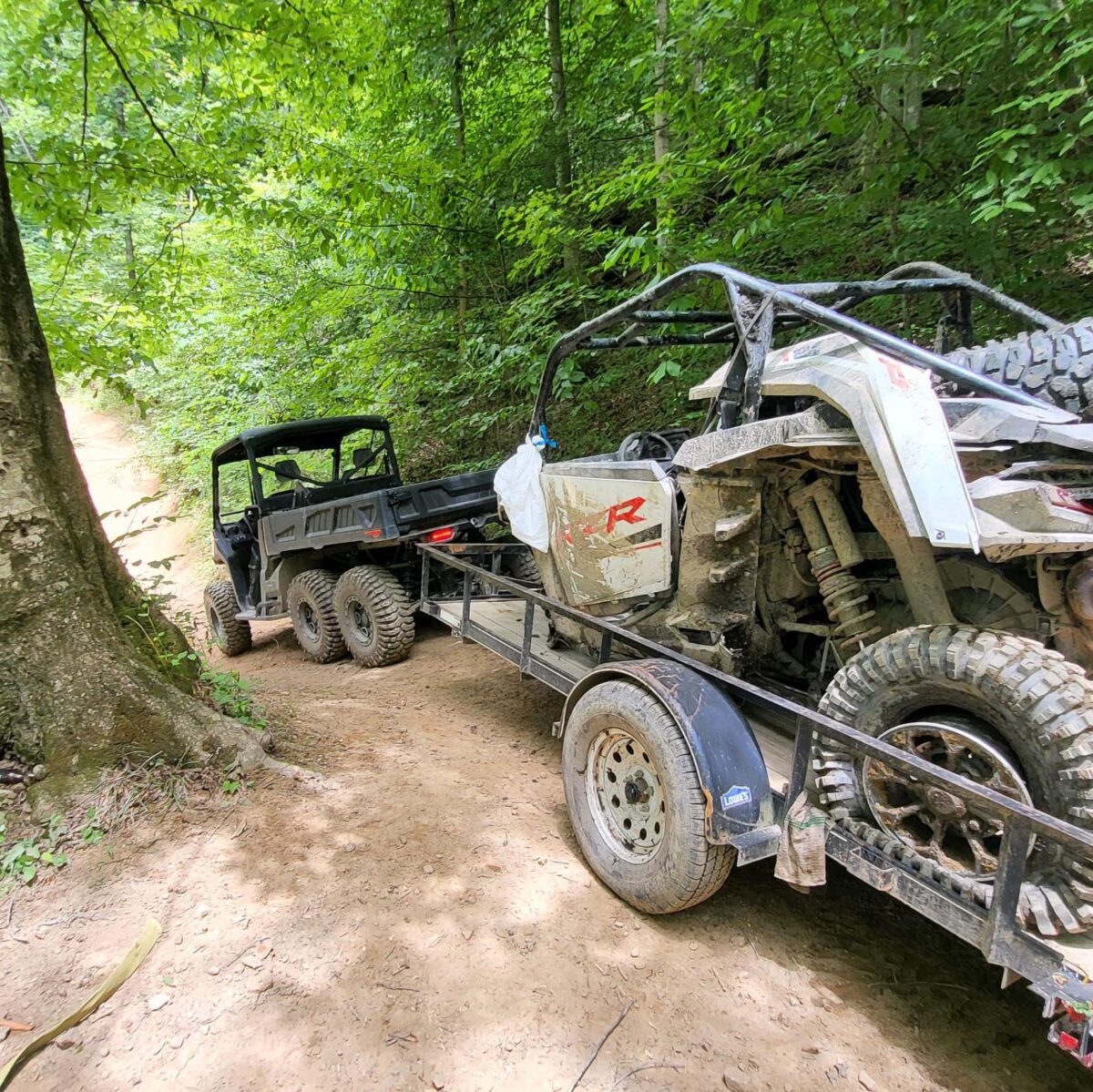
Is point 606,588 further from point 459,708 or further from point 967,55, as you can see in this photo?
point 967,55

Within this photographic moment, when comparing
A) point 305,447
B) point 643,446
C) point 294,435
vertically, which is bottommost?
point 643,446

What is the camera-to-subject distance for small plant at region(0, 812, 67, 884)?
2.15m

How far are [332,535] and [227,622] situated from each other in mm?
2548

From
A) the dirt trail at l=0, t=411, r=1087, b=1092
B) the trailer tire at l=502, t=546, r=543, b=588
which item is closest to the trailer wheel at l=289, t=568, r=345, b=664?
the trailer tire at l=502, t=546, r=543, b=588

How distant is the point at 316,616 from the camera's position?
5660 mm

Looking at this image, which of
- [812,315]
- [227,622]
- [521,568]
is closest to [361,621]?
[521,568]

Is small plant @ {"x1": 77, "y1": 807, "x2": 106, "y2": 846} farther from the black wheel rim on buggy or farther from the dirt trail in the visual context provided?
the black wheel rim on buggy

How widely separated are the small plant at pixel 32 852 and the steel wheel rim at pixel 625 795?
1924mm

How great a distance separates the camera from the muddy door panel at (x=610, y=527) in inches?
103

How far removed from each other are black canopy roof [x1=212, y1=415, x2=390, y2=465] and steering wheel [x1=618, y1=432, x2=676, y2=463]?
375 cm

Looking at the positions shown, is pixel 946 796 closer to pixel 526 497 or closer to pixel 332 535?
pixel 526 497

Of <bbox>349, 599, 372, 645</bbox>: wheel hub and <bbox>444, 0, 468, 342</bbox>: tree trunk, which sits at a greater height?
<bbox>444, 0, 468, 342</bbox>: tree trunk

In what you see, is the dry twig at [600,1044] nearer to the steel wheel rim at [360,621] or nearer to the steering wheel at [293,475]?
the steel wheel rim at [360,621]

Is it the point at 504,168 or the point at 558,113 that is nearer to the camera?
the point at 558,113
